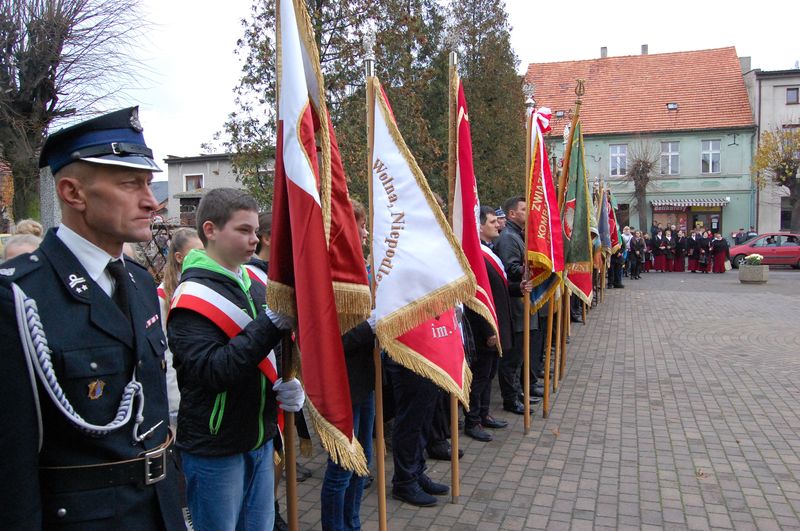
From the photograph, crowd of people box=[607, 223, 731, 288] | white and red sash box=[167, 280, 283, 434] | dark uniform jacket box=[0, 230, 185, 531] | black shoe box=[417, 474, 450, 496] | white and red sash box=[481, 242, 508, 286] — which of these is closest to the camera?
dark uniform jacket box=[0, 230, 185, 531]

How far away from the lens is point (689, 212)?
1341 inches

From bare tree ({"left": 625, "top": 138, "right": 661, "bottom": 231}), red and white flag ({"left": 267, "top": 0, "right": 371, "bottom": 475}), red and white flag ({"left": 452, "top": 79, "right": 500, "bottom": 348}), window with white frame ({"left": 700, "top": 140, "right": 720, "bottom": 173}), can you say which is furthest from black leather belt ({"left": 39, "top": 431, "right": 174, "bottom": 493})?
window with white frame ({"left": 700, "top": 140, "right": 720, "bottom": 173})

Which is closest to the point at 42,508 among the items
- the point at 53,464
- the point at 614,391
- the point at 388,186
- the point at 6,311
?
the point at 53,464

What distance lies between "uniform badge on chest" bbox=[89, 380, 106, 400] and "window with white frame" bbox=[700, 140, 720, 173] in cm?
3718

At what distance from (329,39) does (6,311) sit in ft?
25.7

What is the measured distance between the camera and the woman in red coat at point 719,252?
24750 mm

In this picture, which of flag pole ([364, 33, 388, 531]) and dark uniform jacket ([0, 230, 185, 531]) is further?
flag pole ([364, 33, 388, 531])

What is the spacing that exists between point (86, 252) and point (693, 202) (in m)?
36.6

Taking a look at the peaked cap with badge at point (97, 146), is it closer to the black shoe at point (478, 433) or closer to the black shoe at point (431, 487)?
the black shoe at point (431, 487)

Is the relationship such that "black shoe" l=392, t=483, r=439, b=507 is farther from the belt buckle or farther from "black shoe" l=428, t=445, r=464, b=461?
the belt buckle

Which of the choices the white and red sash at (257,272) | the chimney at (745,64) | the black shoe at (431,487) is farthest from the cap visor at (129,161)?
the chimney at (745,64)

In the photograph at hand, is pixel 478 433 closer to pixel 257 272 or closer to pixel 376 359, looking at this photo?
pixel 376 359

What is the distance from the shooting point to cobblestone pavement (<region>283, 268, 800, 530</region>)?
4.12 m

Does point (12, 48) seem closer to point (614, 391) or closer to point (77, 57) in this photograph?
point (77, 57)
